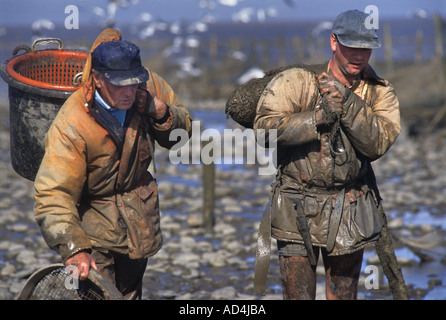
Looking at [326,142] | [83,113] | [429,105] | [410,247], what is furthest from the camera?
[429,105]

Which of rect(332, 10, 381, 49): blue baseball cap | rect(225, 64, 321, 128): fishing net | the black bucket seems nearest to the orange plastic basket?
the black bucket

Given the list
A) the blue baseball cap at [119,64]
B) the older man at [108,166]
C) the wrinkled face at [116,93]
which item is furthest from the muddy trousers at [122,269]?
the blue baseball cap at [119,64]

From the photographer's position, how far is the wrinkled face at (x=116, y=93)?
391cm

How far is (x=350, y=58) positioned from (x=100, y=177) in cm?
168

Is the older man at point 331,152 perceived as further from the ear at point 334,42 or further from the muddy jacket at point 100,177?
the muddy jacket at point 100,177

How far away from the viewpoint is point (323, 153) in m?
4.23

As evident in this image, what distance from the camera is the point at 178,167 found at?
540 inches

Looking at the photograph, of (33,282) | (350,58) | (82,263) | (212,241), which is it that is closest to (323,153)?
(350,58)

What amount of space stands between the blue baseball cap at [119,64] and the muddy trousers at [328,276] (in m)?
1.55

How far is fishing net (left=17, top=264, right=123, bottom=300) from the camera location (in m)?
3.56

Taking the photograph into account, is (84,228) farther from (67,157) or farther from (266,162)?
(266,162)
